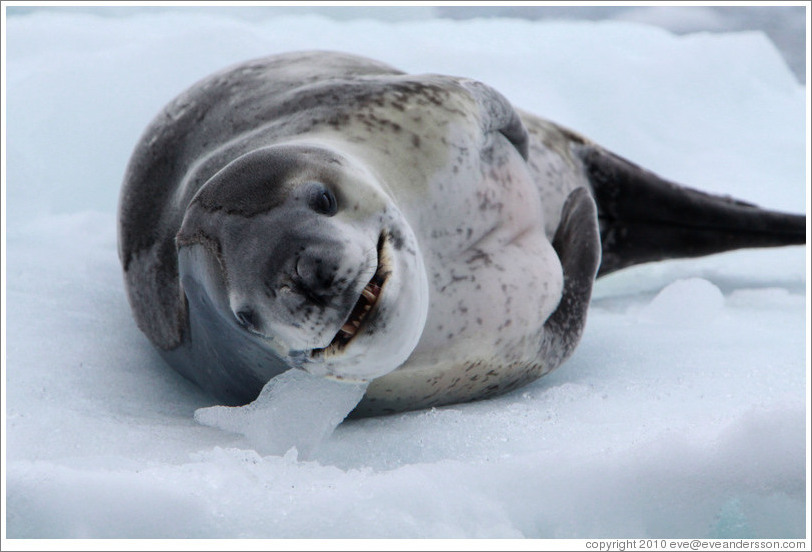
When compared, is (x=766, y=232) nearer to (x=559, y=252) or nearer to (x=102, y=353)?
(x=559, y=252)

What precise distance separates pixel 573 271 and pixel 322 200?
1.06 metres

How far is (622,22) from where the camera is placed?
6.29 metres

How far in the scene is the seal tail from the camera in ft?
10.8

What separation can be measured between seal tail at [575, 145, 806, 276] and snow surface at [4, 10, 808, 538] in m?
0.19

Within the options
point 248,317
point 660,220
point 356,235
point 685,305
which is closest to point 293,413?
point 248,317

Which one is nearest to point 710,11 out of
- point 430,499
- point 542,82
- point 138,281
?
point 542,82

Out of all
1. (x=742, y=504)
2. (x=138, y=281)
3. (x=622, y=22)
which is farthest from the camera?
(x=622, y=22)

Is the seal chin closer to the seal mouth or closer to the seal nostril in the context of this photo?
the seal mouth

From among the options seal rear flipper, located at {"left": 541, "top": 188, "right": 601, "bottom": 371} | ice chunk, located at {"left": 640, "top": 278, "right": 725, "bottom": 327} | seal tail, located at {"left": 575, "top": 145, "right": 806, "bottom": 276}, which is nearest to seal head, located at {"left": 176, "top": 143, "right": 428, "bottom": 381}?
seal rear flipper, located at {"left": 541, "top": 188, "right": 601, "bottom": 371}

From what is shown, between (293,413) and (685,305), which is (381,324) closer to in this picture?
(293,413)

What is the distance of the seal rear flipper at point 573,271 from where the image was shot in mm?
2500

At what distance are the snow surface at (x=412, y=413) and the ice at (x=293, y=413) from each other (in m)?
0.04

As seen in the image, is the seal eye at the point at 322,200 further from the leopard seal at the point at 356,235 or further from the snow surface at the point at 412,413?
the snow surface at the point at 412,413

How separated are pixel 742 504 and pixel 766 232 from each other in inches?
68.6
